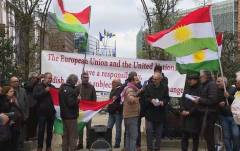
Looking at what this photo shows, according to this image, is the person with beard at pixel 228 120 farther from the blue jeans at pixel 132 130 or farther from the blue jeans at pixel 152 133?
the blue jeans at pixel 132 130

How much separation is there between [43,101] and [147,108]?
2.34m

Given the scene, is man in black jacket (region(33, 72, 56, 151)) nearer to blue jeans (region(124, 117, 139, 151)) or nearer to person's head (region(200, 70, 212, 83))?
blue jeans (region(124, 117, 139, 151))

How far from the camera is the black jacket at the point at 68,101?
1248 cm

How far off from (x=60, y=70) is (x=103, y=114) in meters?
20.6

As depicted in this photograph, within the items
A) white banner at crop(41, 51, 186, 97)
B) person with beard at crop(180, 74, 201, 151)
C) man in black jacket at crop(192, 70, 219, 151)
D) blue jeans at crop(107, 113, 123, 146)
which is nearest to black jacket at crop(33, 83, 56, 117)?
white banner at crop(41, 51, 186, 97)

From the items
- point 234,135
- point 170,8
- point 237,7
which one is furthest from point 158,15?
point 237,7

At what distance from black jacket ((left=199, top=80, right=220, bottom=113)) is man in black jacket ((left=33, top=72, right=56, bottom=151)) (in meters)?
3.44

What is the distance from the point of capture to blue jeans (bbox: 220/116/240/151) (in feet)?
39.3

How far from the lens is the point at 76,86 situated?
1321 cm

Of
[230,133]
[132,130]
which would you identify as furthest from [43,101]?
[230,133]

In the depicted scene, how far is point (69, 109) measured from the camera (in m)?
12.6

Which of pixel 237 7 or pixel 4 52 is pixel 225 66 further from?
pixel 237 7

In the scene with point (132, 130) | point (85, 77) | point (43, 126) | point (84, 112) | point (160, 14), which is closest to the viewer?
point (132, 130)

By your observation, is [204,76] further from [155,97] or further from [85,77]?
[85,77]
